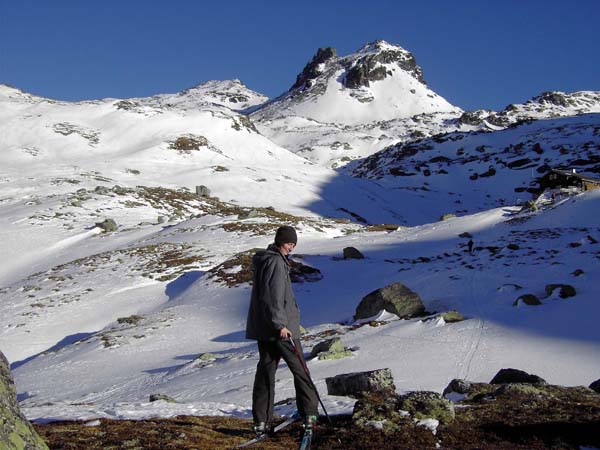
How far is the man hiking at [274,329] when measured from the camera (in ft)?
24.0

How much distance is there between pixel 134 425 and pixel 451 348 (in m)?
9.23

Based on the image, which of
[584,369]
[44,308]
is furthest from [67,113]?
[584,369]

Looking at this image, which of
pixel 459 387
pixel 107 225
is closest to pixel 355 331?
pixel 459 387

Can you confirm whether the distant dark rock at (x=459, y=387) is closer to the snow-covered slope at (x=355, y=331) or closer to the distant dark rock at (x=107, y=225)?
the snow-covered slope at (x=355, y=331)

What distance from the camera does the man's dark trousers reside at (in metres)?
7.40

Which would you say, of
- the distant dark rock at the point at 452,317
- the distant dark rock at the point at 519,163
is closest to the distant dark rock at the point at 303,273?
the distant dark rock at the point at 452,317

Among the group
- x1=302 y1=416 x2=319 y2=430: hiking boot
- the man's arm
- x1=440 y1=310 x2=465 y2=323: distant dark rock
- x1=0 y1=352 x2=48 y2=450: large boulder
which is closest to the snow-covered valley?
x1=440 y1=310 x2=465 y2=323: distant dark rock

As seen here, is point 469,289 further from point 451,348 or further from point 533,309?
point 451,348

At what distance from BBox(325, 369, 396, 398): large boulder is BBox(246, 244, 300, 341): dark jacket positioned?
2.72 metres

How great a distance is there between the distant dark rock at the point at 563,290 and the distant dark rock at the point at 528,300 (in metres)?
0.76

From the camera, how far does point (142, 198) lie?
50250mm

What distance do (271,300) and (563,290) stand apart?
1456 cm

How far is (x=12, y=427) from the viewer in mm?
4559

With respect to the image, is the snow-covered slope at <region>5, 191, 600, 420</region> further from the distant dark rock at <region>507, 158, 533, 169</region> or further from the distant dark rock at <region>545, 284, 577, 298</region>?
the distant dark rock at <region>507, 158, 533, 169</region>
